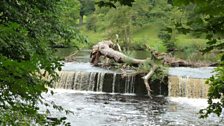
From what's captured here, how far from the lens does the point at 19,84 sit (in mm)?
2559

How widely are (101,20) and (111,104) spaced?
33168mm

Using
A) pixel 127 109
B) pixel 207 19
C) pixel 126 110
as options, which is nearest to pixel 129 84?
pixel 127 109

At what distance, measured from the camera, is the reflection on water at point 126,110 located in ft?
39.2

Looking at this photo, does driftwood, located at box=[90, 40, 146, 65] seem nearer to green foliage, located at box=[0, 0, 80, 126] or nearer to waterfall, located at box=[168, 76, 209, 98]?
waterfall, located at box=[168, 76, 209, 98]

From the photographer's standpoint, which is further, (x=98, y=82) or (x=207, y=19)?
(x=98, y=82)

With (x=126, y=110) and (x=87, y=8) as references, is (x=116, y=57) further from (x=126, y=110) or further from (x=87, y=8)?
(x=87, y=8)

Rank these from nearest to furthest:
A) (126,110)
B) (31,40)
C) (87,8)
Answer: (31,40), (126,110), (87,8)

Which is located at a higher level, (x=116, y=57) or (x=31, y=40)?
(x=116, y=57)

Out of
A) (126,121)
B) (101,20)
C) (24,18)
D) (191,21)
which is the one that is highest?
(101,20)

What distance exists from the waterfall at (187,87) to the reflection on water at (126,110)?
556mm

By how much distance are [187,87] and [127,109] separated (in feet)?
14.0

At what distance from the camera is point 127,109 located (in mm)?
13547

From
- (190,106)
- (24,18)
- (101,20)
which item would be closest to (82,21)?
(101,20)

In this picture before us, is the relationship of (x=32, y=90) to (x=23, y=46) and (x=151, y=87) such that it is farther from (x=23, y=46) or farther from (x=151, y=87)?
(x=151, y=87)
